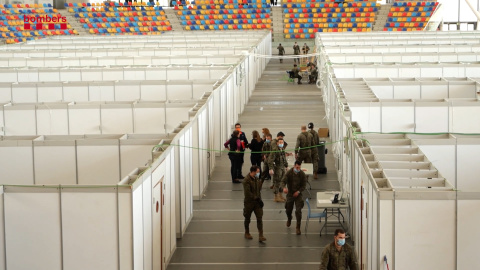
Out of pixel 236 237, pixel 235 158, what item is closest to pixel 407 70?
pixel 235 158

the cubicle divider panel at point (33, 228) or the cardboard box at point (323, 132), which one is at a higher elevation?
the cardboard box at point (323, 132)

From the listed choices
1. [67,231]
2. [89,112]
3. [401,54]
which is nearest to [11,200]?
[67,231]

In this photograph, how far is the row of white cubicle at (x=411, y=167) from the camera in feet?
35.9

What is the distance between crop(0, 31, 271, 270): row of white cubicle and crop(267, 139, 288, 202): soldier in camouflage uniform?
158 cm

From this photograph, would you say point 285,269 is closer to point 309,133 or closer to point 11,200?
point 11,200

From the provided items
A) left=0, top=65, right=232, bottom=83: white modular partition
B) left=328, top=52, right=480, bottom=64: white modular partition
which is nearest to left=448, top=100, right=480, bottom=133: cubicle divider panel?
left=0, top=65, right=232, bottom=83: white modular partition

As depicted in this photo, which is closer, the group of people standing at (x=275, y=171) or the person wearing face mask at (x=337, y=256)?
the person wearing face mask at (x=337, y=256)

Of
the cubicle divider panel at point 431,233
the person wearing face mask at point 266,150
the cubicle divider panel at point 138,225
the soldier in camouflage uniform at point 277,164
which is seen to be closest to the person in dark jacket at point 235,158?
the person wearing face mask at point 266,150

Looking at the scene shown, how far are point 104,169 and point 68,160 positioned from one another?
2.13ft

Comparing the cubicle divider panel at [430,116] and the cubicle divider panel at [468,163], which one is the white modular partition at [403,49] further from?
the cubicle divider panel at [468,163]

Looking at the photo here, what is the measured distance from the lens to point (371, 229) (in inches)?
460

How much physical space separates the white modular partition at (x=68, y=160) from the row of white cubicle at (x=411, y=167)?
4.10 metres

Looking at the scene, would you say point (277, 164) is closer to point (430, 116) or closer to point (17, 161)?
point (430, 116)

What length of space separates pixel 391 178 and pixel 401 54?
66.0ft
